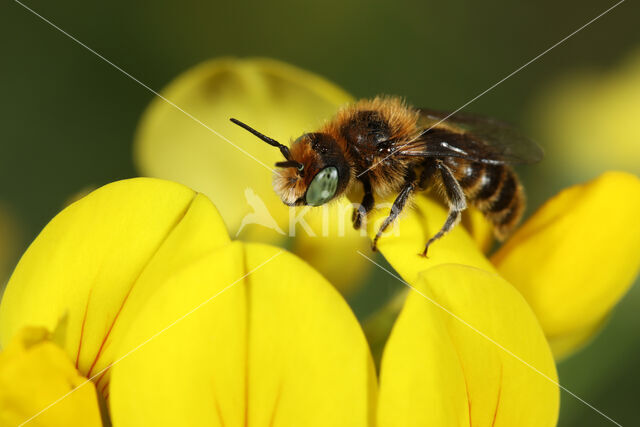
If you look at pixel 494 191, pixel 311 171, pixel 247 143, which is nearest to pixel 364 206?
pixel 311 171

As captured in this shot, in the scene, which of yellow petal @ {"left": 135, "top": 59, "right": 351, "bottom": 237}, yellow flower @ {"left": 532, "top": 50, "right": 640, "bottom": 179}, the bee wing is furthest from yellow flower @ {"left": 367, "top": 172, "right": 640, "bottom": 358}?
yellow flower @ {"left": 532, "top": 50, "right": 640, "bottom": 179}

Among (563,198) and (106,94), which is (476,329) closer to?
(563,198)

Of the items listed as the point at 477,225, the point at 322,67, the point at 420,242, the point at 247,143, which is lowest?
the point at 322,67

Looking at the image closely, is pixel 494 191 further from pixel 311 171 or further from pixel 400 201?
pixel 311 171

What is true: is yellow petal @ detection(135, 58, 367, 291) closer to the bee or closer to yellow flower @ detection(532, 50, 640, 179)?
the bee

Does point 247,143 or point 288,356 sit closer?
point 288,356

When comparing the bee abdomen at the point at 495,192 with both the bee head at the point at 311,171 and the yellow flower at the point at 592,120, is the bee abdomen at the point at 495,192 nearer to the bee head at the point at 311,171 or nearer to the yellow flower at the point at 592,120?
the bee head at the point at 311,171

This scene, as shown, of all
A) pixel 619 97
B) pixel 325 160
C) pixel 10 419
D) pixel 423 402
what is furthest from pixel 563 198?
pixel 619 97
